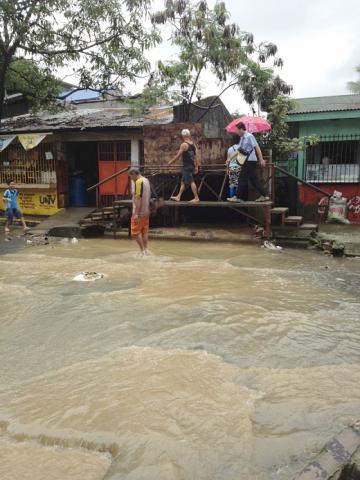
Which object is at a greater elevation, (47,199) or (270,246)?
(47,199)

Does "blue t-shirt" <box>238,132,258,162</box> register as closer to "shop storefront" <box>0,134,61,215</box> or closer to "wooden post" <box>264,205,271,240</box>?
"wooden post" <box>264,205,271,240</box>

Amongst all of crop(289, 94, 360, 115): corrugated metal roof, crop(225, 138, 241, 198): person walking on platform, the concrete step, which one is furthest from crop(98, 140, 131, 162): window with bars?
the concrete step

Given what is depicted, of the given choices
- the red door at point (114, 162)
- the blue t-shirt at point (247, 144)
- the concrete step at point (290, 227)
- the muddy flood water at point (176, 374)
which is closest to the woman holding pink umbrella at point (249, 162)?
the blue t-shirt at point (247, 144)

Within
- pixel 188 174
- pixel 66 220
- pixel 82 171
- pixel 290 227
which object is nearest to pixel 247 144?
pixel 188 174

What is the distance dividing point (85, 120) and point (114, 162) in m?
1.72

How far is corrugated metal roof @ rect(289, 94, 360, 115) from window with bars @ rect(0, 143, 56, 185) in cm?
782

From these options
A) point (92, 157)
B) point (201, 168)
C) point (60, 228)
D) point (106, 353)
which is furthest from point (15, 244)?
point (106, 353)

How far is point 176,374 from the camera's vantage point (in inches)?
154

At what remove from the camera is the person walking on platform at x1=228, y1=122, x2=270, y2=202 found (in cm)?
972

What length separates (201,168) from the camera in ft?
38.4

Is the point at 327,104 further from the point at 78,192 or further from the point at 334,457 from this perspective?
the point at 334,457

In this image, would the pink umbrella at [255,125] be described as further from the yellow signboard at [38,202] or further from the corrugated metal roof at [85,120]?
the yellow signboard at [38,202]

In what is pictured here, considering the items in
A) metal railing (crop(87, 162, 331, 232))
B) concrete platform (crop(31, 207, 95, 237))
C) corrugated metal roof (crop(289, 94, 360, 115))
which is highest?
corrugated metal roof (crop(289, 94, 360, 115))

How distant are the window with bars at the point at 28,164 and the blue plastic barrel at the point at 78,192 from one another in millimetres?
696
